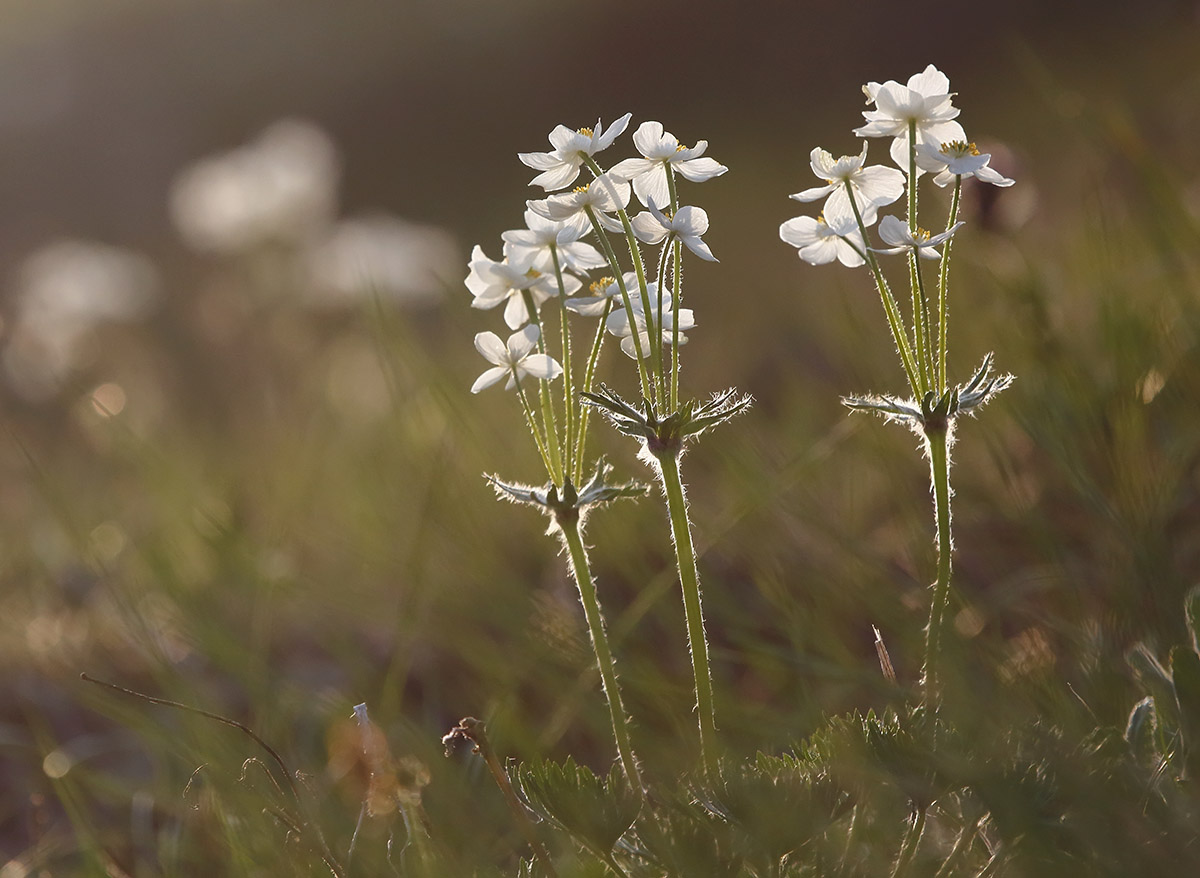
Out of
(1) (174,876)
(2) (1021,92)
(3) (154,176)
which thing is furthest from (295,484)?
(3) (154,176)

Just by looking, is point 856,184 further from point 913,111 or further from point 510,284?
point 510,284

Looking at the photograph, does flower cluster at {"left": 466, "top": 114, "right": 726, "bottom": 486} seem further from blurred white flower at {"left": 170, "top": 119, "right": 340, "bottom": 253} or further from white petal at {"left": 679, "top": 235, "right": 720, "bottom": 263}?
blurred white flower at {"left": 170, "top": 119, "right": 340, "bottom": 253}

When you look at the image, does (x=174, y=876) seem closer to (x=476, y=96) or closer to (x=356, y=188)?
(x=356, y=188)

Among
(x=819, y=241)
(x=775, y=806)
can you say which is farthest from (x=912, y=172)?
(x=775, y=806)

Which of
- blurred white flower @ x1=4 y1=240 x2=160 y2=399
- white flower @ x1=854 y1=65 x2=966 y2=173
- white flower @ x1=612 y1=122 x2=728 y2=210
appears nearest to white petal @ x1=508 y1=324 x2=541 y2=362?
white flower @ x1=612 y1=122 x2=728 y2=210

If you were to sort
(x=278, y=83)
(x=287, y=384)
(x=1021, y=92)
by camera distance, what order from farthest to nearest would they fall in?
(x=278, y=83)
(x=1021, y=92)
(x=287, y=384)
